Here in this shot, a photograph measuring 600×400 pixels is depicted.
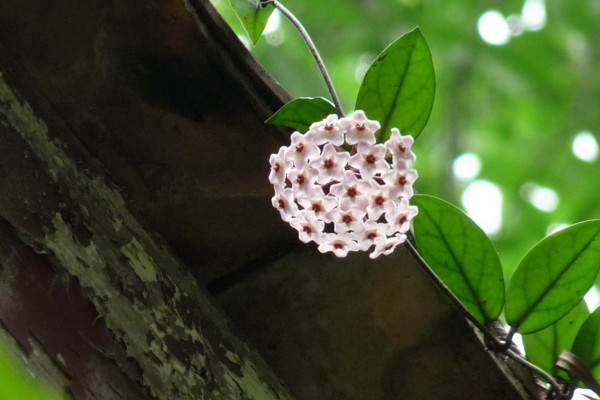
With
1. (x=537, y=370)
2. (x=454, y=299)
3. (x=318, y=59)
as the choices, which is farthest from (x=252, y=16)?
(x=537, y=370)

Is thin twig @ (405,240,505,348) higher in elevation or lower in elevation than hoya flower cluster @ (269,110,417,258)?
lower

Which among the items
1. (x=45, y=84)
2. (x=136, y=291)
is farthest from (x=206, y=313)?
(x=45, y=84)

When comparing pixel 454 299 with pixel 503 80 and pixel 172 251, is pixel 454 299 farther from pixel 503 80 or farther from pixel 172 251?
pixel 503 80

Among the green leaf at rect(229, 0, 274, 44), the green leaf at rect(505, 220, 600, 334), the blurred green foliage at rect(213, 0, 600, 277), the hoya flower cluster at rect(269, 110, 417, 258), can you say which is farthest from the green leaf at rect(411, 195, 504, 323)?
the blurred green foliage at rect(213, 0, 600, 277)

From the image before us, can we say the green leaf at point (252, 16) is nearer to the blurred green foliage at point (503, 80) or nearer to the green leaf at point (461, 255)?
the green leaf at point (461, 255)

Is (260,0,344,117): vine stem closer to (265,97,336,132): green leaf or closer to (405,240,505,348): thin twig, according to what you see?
(265,97,336,132): green leaf

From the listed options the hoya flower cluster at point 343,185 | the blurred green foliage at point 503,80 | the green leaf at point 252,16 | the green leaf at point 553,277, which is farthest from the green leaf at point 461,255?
the blurred green foliage at point 503,80
